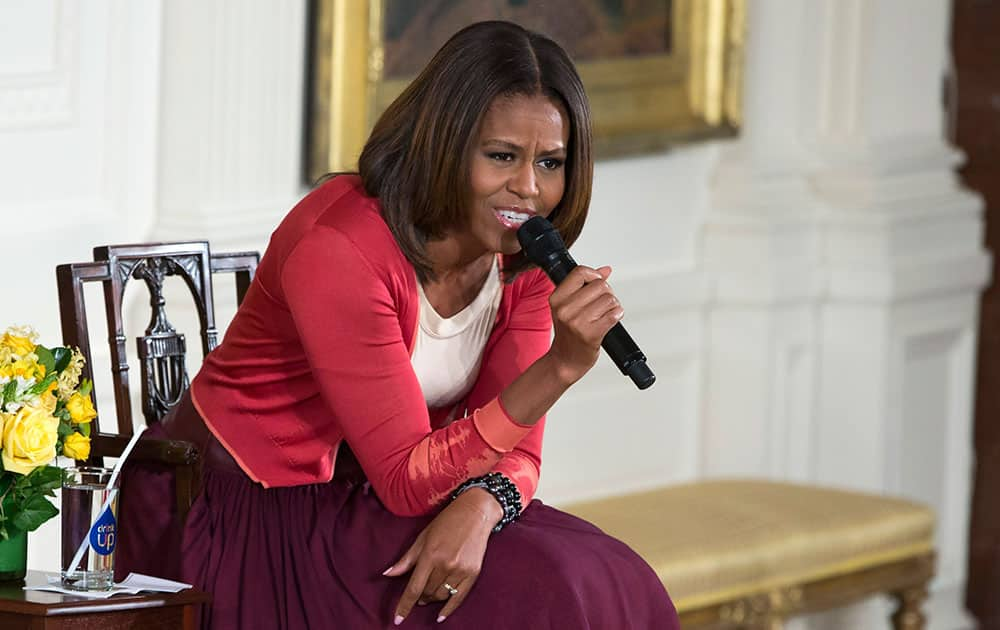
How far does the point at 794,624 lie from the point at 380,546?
284 cm

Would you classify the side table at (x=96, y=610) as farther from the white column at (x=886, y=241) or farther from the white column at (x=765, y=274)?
the white column at (x=886, y=241)

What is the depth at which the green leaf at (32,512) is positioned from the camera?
267 cm

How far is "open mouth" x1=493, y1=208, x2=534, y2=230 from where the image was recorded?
2.74 metres

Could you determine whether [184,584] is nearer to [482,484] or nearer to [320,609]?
[320,609]

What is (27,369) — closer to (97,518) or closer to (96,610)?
(97,518)

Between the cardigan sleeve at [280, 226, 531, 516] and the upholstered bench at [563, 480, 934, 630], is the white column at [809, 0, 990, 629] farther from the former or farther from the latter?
the cardigan sleeve at [280, 226, 531, 516]

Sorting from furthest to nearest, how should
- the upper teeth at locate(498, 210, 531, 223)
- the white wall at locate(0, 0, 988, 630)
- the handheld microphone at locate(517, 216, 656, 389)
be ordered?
the white wall at locate(0, 0, 988, 630), the upper teeth at locate(498, 210, 531, 223), the handheld microphone at locate(517, 216, 656, 389)

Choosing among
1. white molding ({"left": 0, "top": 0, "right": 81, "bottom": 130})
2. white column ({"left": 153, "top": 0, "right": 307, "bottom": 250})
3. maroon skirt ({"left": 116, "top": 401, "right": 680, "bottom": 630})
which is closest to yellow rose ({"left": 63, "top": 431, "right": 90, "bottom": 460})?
maroon skirt ({"left": 116, "top": 401, "right": 680, "bottom": 630})

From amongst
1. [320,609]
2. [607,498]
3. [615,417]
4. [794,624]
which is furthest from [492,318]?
[794,624]

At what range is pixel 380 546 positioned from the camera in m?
2.78

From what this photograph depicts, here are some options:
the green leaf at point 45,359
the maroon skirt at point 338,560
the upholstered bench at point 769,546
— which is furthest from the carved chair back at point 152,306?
the upholstered bench at point 769,546

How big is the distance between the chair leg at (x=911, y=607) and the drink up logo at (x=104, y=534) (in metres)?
2.86

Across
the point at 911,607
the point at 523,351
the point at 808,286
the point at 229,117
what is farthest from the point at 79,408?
the point at 808,286

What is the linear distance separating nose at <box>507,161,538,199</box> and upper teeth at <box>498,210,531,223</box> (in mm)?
26
